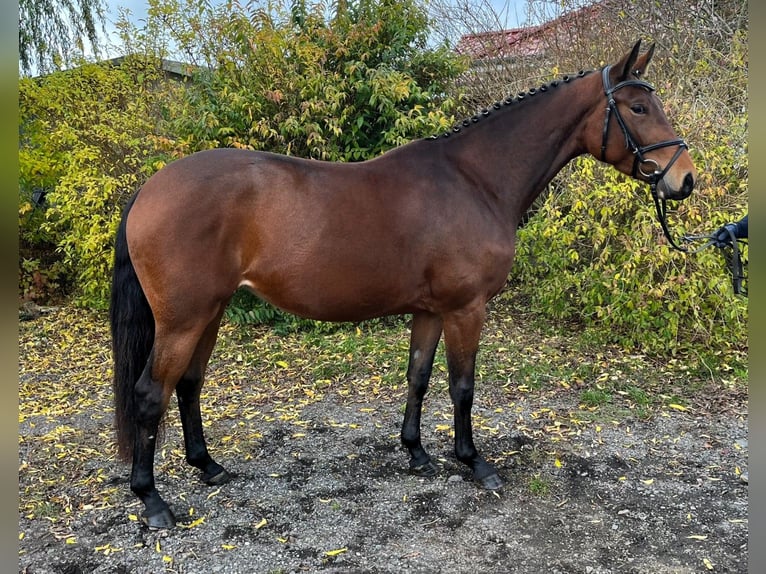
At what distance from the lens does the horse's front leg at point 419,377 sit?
311 cm

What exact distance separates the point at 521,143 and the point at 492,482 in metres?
1.98

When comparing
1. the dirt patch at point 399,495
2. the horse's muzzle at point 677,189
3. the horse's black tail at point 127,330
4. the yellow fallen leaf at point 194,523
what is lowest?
the dirt patch at point 399,495

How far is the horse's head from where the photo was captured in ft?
8.39

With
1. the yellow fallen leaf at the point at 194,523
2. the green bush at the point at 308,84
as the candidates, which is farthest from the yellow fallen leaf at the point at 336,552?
the green bush at the point at 308,84

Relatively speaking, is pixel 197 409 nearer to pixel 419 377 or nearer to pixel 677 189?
pixel 419 377

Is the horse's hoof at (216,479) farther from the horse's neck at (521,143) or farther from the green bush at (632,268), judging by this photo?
the green bush at (632,268)

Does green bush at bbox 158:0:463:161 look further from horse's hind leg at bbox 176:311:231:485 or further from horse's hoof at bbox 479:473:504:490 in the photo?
horse's hoof at bbox 479:473:504:490

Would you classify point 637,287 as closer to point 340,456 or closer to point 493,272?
point 493,272

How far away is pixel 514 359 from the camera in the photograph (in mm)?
5102

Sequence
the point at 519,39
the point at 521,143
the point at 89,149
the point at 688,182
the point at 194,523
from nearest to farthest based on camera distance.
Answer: the point at 688,182 → the point at 194,523 → the point at 521,143 → the point at 89,149 → the point at 519,39

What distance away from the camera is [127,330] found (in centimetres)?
269

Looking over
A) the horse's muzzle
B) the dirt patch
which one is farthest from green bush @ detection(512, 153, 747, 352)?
the horse's muzzle

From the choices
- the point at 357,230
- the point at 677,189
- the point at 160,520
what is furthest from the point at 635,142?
the point at 160,520

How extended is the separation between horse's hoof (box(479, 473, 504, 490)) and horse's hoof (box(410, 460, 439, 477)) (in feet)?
1.01
